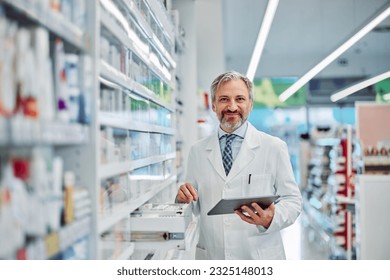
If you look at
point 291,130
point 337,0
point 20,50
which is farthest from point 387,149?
point 291,130

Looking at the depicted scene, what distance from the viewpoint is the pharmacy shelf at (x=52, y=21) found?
3.02 ft

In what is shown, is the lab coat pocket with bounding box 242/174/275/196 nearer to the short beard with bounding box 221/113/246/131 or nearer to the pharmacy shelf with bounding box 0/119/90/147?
the short beard with bounding box 221/113/246/131

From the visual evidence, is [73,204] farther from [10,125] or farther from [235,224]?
[235,224]

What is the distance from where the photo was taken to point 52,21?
3.36ft

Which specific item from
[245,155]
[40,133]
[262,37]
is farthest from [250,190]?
[262,37]

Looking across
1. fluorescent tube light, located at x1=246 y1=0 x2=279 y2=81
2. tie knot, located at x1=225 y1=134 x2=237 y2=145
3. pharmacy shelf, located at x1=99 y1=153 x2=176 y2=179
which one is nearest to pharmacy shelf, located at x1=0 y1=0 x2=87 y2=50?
pharmacy shelf, located at x1=99 y1=153 x2=176 y2=179

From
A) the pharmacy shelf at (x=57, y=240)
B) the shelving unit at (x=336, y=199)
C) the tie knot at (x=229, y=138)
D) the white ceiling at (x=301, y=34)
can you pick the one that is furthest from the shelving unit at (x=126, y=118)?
the shelving unit at (x=336, y=199)

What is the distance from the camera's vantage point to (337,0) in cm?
261

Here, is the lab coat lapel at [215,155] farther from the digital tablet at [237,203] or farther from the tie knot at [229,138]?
the digital tablet at [237,203]

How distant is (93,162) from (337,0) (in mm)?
1931

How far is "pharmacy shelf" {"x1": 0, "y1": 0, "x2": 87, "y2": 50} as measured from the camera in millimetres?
921

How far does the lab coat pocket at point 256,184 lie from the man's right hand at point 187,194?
0.22m

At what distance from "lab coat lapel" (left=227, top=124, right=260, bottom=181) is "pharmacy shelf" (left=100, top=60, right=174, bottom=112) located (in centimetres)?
52

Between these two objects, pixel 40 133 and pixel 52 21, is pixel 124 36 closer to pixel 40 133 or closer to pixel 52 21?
pixel 52 21
